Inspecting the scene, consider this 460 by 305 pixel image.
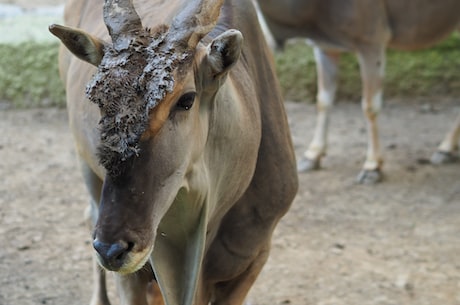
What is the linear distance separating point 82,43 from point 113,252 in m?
0.58

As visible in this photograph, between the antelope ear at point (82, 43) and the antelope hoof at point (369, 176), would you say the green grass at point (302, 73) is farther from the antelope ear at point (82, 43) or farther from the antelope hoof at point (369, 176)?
the antelope ear at point (82, 43)

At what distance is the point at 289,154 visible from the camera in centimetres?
324

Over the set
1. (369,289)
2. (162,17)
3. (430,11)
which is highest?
(162,17)

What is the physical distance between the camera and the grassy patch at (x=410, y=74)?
25.4 ft

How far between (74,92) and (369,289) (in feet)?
6.56

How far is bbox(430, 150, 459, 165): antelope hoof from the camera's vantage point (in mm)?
6562

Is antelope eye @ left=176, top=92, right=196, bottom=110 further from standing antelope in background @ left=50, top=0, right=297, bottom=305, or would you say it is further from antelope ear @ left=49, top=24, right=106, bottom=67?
antelope ear @ left=49, top=24, right=106, bottom=67

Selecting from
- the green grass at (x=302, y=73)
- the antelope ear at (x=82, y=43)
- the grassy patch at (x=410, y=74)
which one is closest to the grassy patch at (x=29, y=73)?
the green grass at (x=302, y=73)

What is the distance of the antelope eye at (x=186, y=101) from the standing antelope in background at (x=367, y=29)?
3.77 metres

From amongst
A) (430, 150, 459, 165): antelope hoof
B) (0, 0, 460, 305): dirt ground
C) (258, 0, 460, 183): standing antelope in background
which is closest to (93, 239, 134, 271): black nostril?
(0, 0, 460, 305): dirt ground

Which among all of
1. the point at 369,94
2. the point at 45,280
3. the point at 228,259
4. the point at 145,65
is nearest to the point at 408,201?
the point at 369,94

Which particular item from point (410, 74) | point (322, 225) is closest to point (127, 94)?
point (322, 225)

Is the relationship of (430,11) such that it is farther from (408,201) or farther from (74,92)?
(74,92)

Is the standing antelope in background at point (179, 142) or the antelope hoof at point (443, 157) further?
the antelope hoof at point (443, 157)
